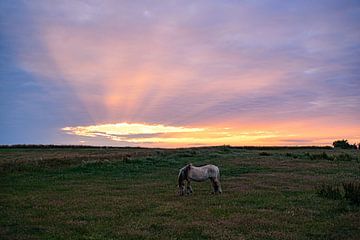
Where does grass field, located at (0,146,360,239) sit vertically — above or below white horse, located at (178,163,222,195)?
below

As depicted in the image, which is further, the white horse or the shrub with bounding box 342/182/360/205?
the white horse

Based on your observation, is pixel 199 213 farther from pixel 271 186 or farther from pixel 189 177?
pixel 271 186

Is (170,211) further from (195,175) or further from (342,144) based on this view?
(342,144)

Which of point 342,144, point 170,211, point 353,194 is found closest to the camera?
point 170,211

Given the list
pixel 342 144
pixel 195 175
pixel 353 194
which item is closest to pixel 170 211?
pixel 195 175

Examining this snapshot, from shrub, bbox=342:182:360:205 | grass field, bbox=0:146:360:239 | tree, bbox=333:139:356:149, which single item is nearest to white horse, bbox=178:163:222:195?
grass field, bbox=0:146:360:239

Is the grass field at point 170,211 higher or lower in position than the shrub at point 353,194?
lower

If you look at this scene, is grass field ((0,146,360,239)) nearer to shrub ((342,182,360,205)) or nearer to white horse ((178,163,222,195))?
shrub ((342,182,360,205))

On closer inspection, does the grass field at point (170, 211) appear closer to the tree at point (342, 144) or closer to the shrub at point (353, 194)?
the shrub at point (353, 194)

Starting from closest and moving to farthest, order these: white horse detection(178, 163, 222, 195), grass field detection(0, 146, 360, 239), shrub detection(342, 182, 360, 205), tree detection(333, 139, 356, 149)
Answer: grass field detection(0, 146, 360, 239), shrub detection(342, 182, 360, 205), white horse detection(178, 163, 222, 195), tree detection(333, 139, 356, 149)

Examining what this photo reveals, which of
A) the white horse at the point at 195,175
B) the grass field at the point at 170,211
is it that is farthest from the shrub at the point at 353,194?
the white horse at the point at 195,175

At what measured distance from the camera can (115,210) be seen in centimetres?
1712

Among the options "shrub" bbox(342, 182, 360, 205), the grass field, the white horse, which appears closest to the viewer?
the grass field

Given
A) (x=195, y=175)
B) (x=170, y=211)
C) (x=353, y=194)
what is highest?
(x=195, y=175)
